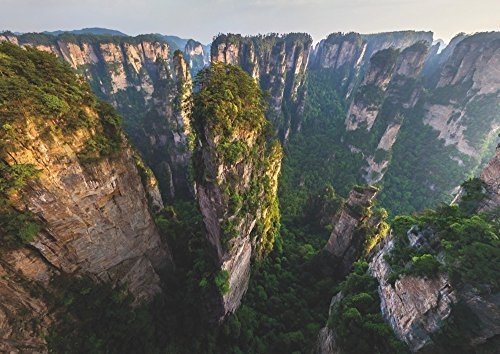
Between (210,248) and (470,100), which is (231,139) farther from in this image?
(470,100)

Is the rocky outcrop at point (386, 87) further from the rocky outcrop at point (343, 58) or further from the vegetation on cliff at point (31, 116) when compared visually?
the vegetation on cliff at point (31, 116)

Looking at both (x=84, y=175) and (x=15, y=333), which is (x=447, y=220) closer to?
(x=84, y=175)

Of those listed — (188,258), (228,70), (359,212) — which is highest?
(228,70)

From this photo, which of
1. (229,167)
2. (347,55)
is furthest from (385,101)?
(229,167)

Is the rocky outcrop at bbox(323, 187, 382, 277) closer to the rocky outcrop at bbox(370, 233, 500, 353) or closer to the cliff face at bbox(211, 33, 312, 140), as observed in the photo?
the rocky outcrop at bbox(370, 233, 500, 353)

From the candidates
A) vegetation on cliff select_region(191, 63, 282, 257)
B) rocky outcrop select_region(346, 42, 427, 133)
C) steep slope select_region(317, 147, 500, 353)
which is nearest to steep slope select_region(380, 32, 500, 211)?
rocky outcrop select_region(346, 42, 427, 133)

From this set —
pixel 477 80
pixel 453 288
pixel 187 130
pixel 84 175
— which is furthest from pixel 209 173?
pixel 477 80
